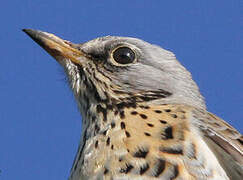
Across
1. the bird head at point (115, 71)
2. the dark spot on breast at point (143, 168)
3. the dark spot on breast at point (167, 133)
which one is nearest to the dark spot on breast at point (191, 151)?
the dark spot on breast at point (167, 133)

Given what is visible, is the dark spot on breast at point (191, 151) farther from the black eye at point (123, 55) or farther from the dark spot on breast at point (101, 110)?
the black eye at point (123, 55)

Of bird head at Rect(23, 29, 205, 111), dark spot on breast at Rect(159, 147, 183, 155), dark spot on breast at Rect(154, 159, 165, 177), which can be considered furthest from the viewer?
bird head at Rect(23, 29, 205, 111)

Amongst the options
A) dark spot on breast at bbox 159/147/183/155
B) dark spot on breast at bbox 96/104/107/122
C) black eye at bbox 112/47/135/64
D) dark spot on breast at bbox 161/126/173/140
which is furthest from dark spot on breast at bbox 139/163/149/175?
black eye at bbox 112/47/135/64

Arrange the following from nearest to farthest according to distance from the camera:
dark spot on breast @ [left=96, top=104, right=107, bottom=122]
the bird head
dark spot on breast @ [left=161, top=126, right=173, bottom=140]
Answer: dark spot on breast @ [left=161, top=126, right=173, bottom=140] < dark spot on breast @ [left=96, top=104, right=107, bottom=122] < the bird head

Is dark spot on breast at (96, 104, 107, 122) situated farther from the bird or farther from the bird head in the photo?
the bird head

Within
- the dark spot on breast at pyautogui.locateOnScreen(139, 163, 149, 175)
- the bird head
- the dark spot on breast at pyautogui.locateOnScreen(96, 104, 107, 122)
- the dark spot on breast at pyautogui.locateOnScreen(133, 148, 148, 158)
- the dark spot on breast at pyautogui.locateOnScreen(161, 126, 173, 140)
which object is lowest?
the dark spot on breast at pyautogui.locateOnScreen(139, 163, 149, 175)

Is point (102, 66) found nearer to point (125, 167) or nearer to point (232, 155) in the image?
point (125, 167)
